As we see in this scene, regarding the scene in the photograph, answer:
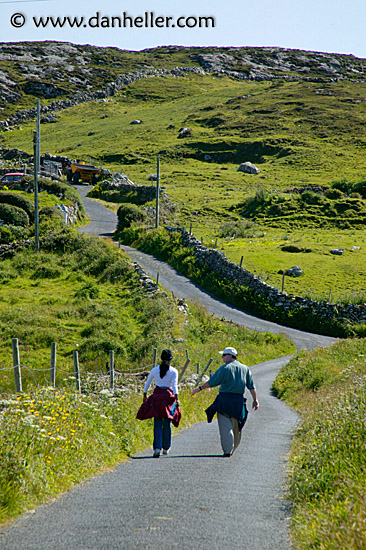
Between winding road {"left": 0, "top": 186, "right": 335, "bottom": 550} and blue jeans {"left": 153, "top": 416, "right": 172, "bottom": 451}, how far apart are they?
257 millimetres

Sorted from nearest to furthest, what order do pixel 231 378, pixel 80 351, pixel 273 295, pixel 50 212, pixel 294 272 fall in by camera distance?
pixel 231 378 → pixel 80 351 → pixel 273 295 → pixel 294 272 → pixel 50 212

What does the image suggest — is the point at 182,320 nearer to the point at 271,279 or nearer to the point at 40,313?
the point at 40,313

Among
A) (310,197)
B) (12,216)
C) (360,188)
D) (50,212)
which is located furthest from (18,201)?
(360,188)

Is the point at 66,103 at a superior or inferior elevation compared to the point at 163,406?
superior

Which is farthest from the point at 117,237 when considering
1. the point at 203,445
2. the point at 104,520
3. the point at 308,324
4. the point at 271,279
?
the point at 104,520

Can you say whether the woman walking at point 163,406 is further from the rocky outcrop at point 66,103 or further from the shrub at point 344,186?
the rocky outcrop at point 66,103

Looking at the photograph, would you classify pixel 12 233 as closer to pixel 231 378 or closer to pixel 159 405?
pixel 159 405

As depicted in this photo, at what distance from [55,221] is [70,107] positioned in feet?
446

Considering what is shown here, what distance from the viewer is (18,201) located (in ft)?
140

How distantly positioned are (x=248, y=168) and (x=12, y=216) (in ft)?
193

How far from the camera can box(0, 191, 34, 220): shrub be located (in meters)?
42.4

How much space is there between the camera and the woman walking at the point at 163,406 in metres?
9.24

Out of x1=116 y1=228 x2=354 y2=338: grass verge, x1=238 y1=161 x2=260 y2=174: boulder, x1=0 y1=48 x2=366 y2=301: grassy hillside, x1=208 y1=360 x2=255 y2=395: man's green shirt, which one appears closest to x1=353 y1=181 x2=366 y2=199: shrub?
x1=0 y1=48 x2=366 y2=301: grassy hillside

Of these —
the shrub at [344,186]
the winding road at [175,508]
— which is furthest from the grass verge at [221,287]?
the shrub at [344,186]
